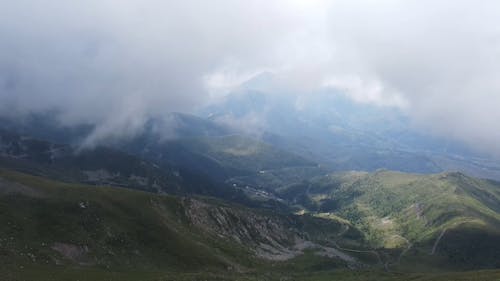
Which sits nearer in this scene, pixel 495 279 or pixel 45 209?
pixel 495 279

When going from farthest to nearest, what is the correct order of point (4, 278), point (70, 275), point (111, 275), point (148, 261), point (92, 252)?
point (148, 261) → point (92, 252) → point (111, 275) → point (70, 275) → point (4, 278)

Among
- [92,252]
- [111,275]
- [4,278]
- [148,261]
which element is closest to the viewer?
[4,278]

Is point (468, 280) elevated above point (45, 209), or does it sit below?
below

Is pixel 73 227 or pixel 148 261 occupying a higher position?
pixel 73 227

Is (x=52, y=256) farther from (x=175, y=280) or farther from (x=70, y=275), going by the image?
(x=175, y=280)

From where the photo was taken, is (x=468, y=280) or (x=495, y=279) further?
(x=468, y=280)

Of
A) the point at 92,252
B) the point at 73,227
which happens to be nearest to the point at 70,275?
the point at 92,252

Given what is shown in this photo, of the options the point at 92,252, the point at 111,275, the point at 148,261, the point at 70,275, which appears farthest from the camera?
the point at 148,261

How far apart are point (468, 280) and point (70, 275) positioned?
140 meters

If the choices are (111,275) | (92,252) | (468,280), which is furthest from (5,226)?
(468,280)

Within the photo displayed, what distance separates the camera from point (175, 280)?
165 meters

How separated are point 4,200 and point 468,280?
182799mm

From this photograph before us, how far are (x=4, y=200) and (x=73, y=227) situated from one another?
29780 millimetres

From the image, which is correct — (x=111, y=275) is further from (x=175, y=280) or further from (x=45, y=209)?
(x=45, y=209)
